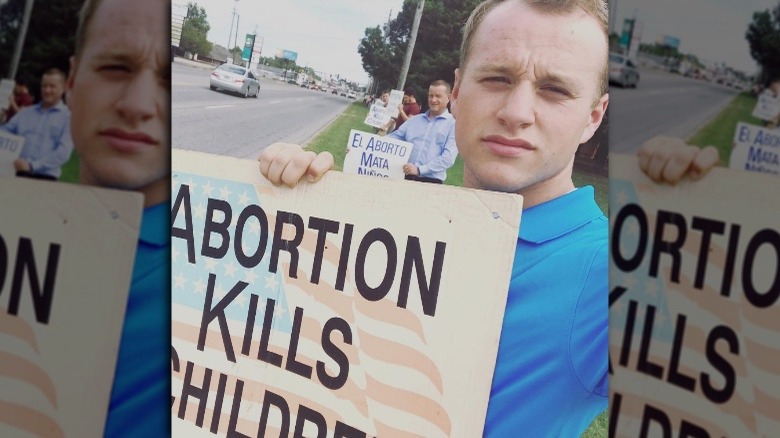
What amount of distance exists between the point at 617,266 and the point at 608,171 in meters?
0.21

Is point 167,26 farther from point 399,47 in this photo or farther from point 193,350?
point 193,350

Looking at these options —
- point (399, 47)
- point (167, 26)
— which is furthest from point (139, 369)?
point (399, 47)

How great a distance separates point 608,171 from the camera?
1878 mm

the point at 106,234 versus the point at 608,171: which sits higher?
the point at 608,171

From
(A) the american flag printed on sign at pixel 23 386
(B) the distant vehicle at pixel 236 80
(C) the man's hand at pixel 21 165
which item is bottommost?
(A) the american flag printed on sign at pixel 23 386

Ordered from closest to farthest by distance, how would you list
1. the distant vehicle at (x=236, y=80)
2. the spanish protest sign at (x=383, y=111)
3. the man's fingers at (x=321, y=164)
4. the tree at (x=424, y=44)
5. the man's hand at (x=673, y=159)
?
the man's hand at (x=673, y=159), the tree at (x=424, y=44), the spanish protest sign at (x=383, y=111), the man's fingers at (x=321, y=164), the distant vehicle at (x=236, y=80)

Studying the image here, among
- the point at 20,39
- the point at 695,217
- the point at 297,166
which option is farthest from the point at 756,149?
the point at 20,39

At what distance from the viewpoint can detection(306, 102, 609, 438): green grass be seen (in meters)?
1.91

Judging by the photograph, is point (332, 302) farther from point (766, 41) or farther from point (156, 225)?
point (766, 41)

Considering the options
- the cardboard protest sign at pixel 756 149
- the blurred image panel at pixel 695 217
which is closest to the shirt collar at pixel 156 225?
the blurred image panel at pixel 695 217

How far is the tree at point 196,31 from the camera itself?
7.55 ft

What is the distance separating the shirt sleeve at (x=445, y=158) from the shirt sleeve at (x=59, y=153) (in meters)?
0.80

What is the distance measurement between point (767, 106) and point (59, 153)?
1.57 m

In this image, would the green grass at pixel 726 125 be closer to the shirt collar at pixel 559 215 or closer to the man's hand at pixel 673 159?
the man's hand at pixel 673 159
